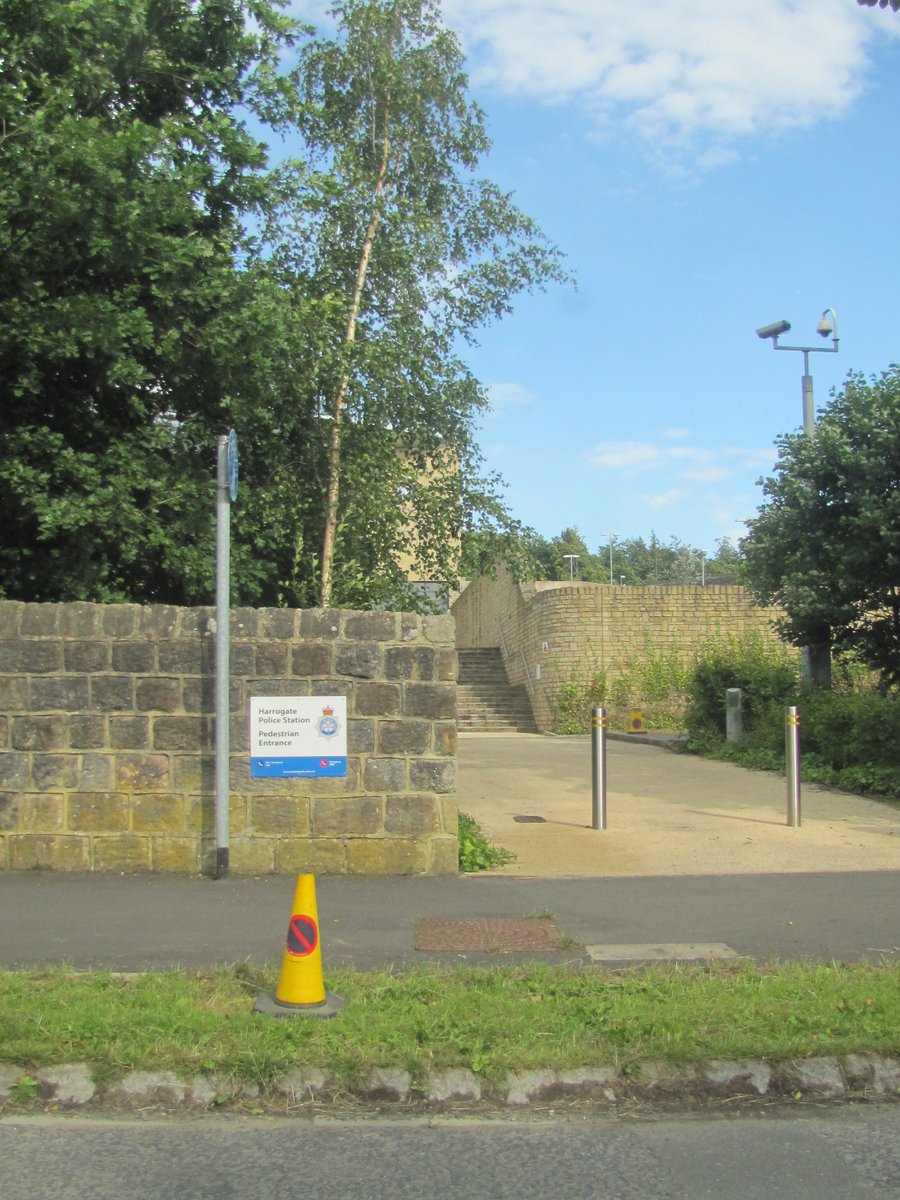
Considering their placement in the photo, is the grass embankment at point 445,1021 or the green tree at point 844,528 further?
the green tree at point 844,528

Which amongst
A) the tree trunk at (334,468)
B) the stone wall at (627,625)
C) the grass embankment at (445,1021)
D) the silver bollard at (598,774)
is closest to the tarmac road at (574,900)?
the silver bollard at (598,774)

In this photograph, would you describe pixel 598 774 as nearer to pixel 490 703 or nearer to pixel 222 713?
pixel 222 713

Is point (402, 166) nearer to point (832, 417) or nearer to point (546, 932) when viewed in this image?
point (832, 417)

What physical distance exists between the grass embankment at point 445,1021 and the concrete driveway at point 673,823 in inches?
129

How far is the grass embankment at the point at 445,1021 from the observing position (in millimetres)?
4586

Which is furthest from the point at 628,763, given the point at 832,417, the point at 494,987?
the point at 494,987

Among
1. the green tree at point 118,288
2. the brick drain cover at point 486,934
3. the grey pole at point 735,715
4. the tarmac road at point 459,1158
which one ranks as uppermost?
the green tree at point 118,288

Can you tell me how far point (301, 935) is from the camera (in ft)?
17.2

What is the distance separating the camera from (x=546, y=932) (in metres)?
6.87

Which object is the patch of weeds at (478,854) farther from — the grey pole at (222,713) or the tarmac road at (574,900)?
the grey pole at (222,713)

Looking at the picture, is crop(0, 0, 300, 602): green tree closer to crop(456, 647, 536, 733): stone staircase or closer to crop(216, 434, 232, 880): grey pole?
crop(216, 434, 232, 880): grey pole

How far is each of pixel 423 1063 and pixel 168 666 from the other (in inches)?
184

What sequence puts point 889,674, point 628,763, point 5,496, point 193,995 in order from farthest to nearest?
point 628,763 < point 889,674 < point 5,496 < point 193,995

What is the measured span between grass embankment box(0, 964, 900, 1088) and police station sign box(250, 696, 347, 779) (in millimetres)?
2793
